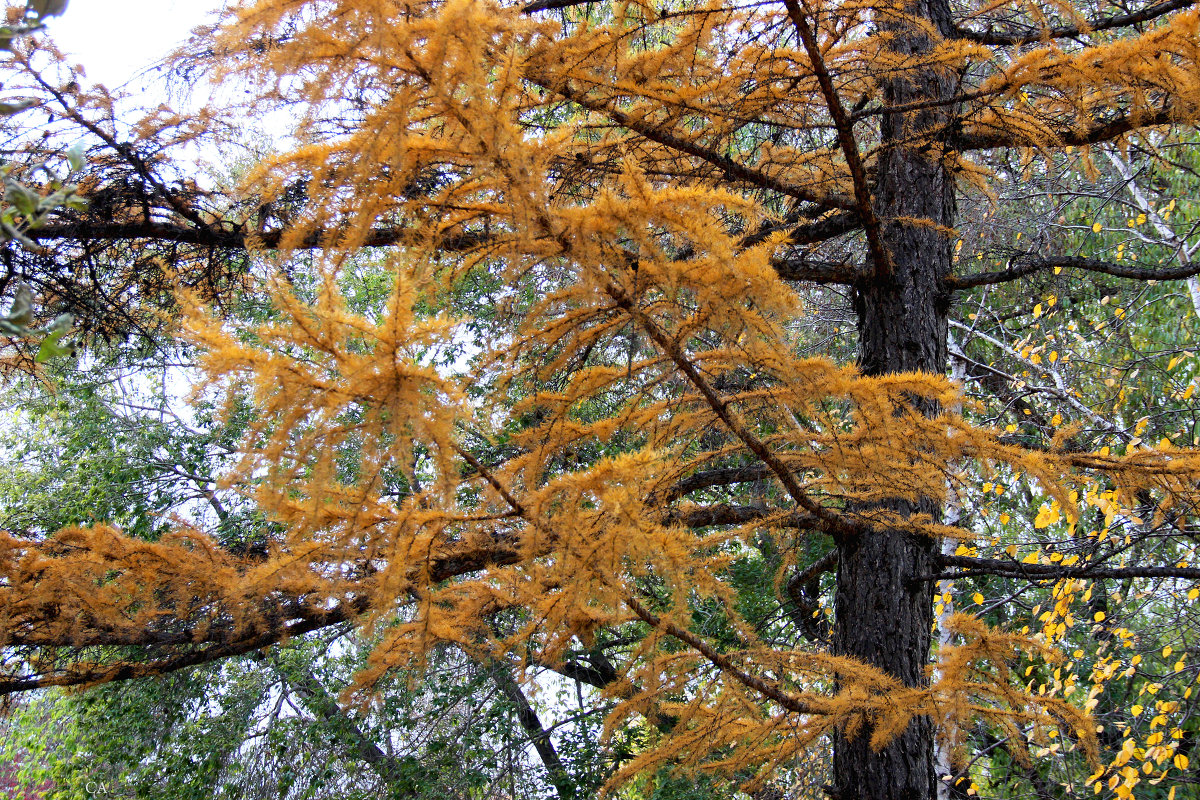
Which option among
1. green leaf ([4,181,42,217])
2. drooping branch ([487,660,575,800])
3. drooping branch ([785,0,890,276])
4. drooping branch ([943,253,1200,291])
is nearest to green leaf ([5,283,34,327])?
green leaf ([4,181,42,217])

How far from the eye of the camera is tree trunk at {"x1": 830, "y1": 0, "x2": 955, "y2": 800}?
11.8 feet

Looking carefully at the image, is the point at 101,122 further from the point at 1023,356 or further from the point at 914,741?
the point at 1023,356

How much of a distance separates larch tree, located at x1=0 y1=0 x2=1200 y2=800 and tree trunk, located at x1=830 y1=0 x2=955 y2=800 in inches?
0.5

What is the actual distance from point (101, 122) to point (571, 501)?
253 cm

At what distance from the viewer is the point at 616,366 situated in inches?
123

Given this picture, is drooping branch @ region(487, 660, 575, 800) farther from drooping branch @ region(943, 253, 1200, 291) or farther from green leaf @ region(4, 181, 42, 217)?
green leaf @ region(4, 181, 42, 217)

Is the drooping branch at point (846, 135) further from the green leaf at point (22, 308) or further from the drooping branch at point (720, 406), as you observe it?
the green leaf at point (22, 308)

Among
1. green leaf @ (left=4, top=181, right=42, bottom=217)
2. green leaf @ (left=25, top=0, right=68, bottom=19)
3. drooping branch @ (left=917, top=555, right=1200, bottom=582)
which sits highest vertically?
green leaf @ (left=25, top=0, right=68, bottom=19)

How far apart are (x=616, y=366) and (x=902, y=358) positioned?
4.75 feet

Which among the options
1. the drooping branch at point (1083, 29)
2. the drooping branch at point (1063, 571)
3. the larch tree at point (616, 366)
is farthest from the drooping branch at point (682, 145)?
the drooping branch at point (1063, 571)

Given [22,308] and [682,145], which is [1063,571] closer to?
[682,145]

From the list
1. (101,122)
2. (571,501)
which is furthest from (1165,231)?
(101,122)

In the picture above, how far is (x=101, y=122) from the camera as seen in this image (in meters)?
3.44

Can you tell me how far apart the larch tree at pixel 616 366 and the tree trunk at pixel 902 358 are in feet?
0.04
